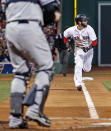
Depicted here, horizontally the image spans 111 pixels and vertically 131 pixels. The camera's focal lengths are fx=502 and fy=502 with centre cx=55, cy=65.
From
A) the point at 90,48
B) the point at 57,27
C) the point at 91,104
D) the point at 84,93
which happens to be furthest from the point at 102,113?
the point at 57,27

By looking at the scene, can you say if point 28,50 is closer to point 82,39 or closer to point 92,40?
point 92,40

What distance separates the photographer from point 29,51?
20.2ft

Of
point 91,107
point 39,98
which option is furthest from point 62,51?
point 39,98

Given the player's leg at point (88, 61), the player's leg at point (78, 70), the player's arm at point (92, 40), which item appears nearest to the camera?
the player's leg at point (78, 70)

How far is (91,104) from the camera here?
957 cm

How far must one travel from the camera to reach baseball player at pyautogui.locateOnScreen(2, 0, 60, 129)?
612 centimetres

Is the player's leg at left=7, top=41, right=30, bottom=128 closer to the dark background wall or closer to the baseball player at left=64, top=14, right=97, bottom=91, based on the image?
the baseball player at left=64, top=14, right=97, bottom=91

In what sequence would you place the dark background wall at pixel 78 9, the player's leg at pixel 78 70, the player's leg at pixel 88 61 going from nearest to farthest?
the player's leg at pixel 78 70 < the player's leg at pixel 88 61 < the dark background wall at pixel 78 9

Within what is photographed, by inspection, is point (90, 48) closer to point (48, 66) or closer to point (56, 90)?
point (56, 90)

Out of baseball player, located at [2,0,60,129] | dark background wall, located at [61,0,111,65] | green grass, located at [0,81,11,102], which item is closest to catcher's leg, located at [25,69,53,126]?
baseball player, located at [2,0,60,129]

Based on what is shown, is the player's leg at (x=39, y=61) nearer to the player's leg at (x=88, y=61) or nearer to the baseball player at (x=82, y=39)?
the baseball player at (x=82, y=39)

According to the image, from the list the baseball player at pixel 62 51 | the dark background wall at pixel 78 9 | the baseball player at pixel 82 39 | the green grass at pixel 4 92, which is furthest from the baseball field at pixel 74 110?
the dark background wall at pixel 78 9

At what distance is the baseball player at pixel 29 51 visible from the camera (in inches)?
241

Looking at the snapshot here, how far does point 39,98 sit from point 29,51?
1.93 ft
